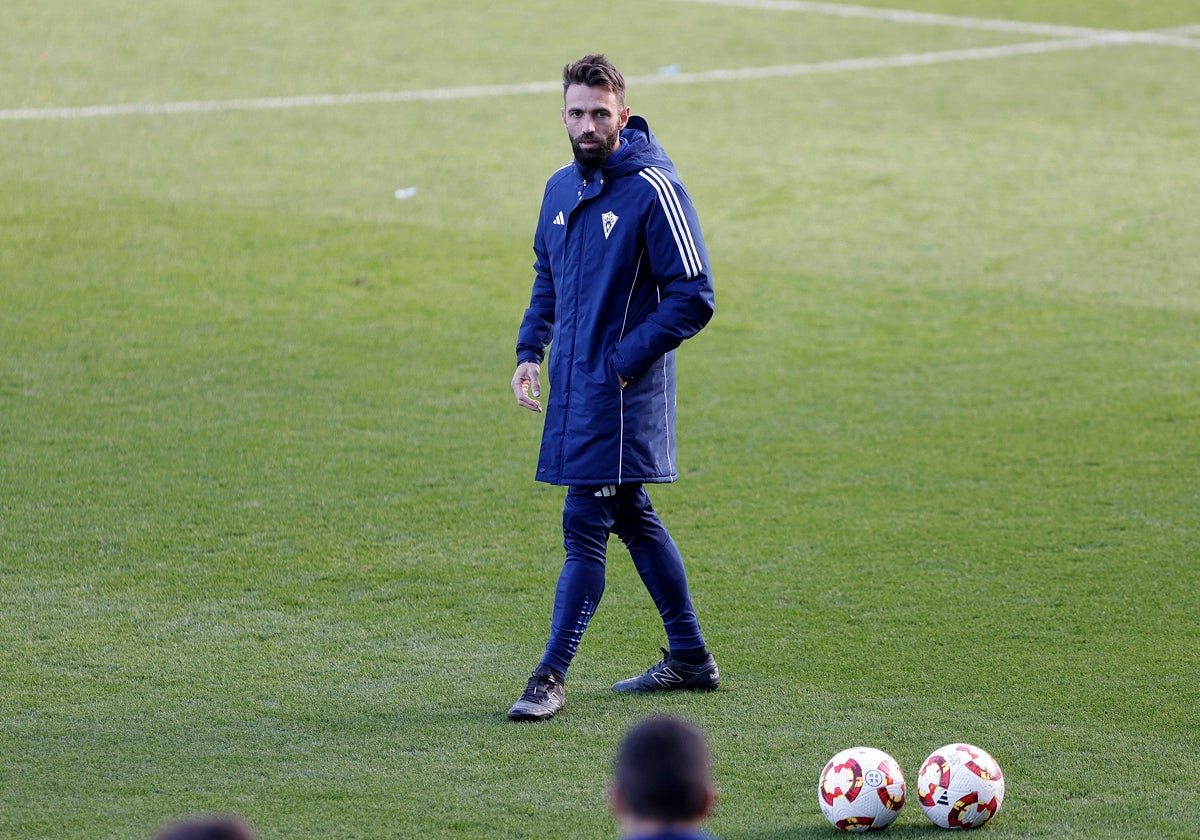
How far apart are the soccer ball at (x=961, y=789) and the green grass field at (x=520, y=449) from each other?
0.28 ft

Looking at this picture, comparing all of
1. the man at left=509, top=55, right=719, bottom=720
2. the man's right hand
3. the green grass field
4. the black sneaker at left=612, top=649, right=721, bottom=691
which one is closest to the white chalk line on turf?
the green grass field

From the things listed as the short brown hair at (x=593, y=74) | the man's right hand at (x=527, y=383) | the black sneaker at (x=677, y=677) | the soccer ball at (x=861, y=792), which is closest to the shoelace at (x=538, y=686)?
the black sneaker at (x=677, y=677)

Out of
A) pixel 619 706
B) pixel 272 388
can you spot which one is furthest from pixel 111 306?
pixel 619 706

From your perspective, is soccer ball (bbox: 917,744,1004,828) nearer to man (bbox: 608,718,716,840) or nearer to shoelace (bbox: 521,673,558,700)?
shoelace (bbox: 521,673,558,700)

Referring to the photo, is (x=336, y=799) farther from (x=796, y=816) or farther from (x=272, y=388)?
(x=272, y=388)

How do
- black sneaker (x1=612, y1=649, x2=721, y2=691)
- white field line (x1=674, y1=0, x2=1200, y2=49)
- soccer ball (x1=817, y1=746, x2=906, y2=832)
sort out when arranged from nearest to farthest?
soccer ball (x1=817, y1=746, x2=906, y2=832) < black sneaker (x1=612, y1=649, x2=721, y2=691) < white field line (x1=674, y1=0, x2=1200, y2=49)

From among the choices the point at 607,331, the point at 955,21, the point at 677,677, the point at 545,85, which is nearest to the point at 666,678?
the point at 677,677

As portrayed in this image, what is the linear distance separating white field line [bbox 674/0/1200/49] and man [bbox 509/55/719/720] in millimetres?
17826

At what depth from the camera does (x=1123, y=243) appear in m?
13.4

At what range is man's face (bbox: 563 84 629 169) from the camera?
523cm

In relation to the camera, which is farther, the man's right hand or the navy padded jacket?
the man's right hand

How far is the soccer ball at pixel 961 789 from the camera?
4410mm

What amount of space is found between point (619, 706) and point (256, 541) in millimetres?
2495

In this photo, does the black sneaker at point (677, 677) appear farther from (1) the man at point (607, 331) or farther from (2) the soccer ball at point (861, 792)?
(2) the soccer ball at point (861, 792)
